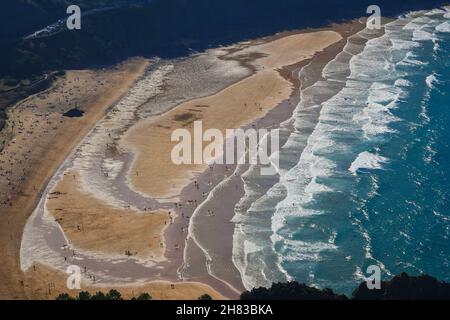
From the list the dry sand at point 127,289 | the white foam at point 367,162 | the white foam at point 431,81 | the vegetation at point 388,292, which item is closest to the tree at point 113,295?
the dry sand at point 127,289

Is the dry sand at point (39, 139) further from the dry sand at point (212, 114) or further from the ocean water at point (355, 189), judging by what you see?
the ocean water at point (355, 189)

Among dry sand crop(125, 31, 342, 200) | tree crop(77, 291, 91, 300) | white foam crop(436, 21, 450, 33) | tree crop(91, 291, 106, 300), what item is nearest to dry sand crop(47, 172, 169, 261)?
dry sand crop(125, 31, 342, 200)

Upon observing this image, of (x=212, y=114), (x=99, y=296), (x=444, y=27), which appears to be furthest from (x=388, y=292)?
(x=444, y=27)

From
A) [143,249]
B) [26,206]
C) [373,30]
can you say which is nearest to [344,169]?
[143,249]

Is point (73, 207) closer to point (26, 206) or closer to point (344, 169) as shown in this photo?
point (26, 206)

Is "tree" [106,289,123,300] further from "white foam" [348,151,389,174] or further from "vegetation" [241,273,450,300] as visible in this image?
"white foam" [348,151,389,174]
